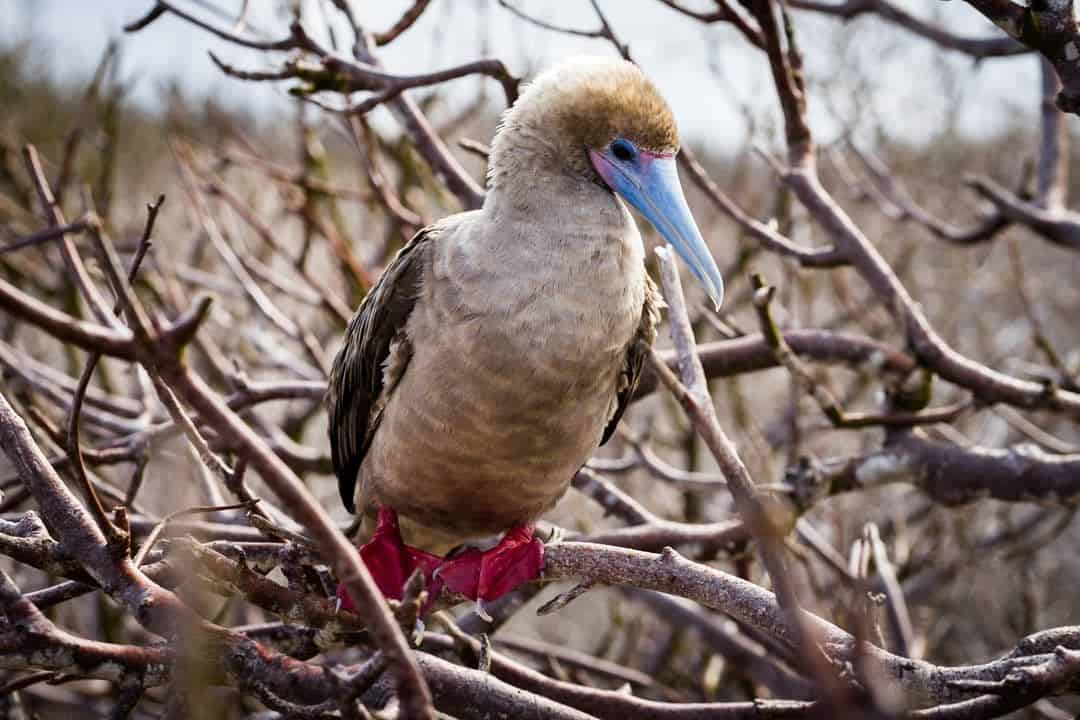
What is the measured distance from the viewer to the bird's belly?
2494 millimetres

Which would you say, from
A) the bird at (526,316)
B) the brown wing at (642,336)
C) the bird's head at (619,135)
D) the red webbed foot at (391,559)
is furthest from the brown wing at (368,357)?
the brown wing at (642,336)

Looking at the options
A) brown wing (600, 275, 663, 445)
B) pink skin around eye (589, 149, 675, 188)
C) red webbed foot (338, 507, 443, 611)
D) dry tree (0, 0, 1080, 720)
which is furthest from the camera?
red webbed foot (338, 507, 443, 611)

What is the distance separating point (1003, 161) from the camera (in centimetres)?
973

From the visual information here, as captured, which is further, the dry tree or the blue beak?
the blue beak

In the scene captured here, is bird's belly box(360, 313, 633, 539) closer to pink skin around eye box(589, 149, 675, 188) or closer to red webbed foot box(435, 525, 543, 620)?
red webbed foot box(435, 525, 543, 620)

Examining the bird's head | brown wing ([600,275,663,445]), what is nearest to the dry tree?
brown wing ([600,275,663,445])

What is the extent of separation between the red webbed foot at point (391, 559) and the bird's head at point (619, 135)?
3.64ft

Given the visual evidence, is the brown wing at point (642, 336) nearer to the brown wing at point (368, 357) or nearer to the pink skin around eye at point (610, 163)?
the pink skin around eye at point (610, 163)

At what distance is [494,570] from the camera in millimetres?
2705

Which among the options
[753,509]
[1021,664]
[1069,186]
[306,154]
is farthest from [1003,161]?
[753,509]

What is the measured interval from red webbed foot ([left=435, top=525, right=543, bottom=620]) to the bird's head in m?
0.83

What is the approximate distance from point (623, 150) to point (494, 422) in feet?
2.43

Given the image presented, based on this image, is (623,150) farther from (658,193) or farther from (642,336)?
(642,336)

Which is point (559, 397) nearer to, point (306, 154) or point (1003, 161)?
point (306, 154)
